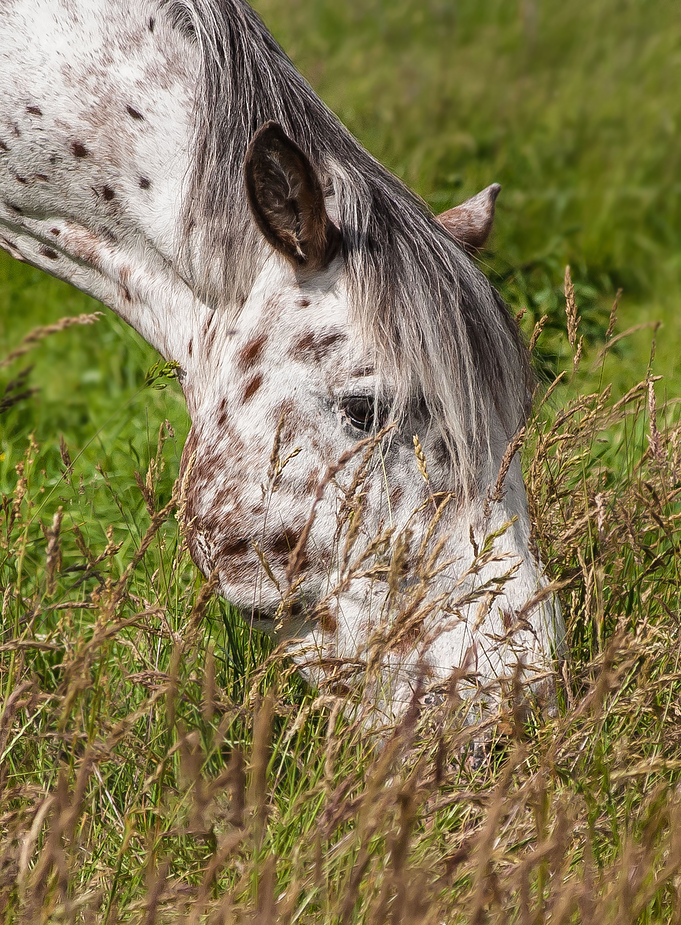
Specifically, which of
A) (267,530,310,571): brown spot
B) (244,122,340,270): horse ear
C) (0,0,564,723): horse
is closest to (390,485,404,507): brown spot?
(0,0,564,723): horse

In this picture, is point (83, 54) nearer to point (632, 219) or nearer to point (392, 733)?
point (392, 733)

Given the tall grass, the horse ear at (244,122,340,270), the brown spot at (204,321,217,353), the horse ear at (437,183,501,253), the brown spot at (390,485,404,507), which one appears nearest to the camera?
the tall grass

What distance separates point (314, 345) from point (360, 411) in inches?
7.0

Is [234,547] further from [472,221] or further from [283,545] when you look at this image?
[472,221]

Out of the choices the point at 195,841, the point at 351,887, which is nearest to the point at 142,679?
the point at 195,841

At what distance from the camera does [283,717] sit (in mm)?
2424

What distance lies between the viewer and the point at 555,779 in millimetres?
1935

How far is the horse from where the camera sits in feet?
6.89

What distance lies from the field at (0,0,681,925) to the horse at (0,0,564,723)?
0.46ft

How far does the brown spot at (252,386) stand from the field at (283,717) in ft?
0.70

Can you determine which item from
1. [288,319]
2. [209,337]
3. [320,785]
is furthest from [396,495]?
[320,785]

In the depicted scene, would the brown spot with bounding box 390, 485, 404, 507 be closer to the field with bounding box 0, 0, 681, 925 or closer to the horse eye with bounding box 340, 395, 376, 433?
the horse eye with bounding box 340, 395, 376, 433

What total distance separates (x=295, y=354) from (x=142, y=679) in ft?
2.59

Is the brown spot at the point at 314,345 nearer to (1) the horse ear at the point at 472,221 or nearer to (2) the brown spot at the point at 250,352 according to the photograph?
(2) the brown spot at the point at 250,352
